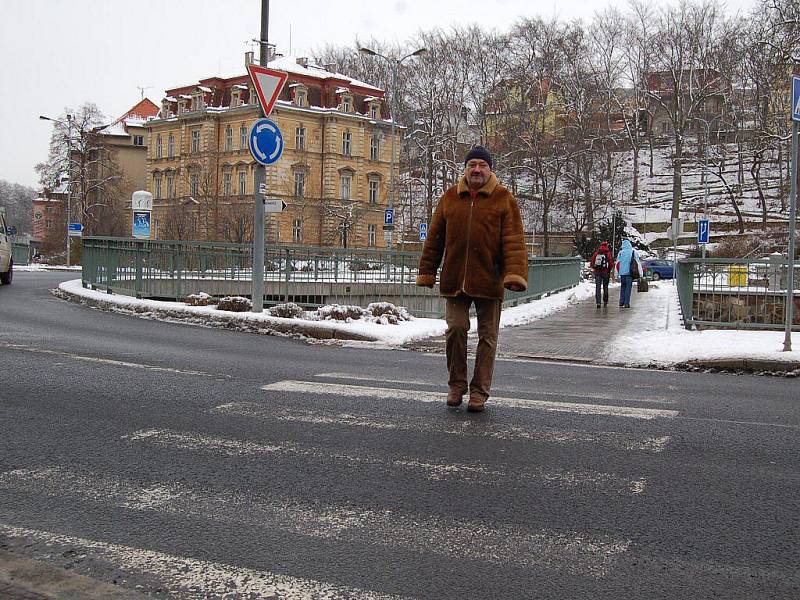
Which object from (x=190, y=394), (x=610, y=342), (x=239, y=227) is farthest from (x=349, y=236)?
(x=190, y=394)

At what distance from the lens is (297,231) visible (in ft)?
216

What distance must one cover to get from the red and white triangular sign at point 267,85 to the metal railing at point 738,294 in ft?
25.6

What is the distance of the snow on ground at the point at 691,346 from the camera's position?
401 inches

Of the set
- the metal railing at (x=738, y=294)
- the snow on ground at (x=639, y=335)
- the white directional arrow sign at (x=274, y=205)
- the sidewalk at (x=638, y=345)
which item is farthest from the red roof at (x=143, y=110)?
the metal railing at (x=738, y=294)

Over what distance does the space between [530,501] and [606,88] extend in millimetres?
78519

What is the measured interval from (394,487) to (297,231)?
62.3m

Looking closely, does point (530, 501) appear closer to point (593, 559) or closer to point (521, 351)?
point (593, 559)

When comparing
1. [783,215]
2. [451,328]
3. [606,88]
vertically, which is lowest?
[451,328]

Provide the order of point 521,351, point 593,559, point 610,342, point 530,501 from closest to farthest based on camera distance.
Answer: point 593,559, point 530,501, point 521,351, point 610,342

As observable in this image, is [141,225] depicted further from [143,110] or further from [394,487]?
[143,110]

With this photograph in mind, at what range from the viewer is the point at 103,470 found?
464cm

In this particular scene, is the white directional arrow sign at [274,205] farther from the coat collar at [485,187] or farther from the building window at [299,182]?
the building window at [299,182]

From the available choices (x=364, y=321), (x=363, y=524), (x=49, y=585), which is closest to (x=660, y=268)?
(x=364, y=321)

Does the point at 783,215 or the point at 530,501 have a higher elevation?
the point at 783,215
